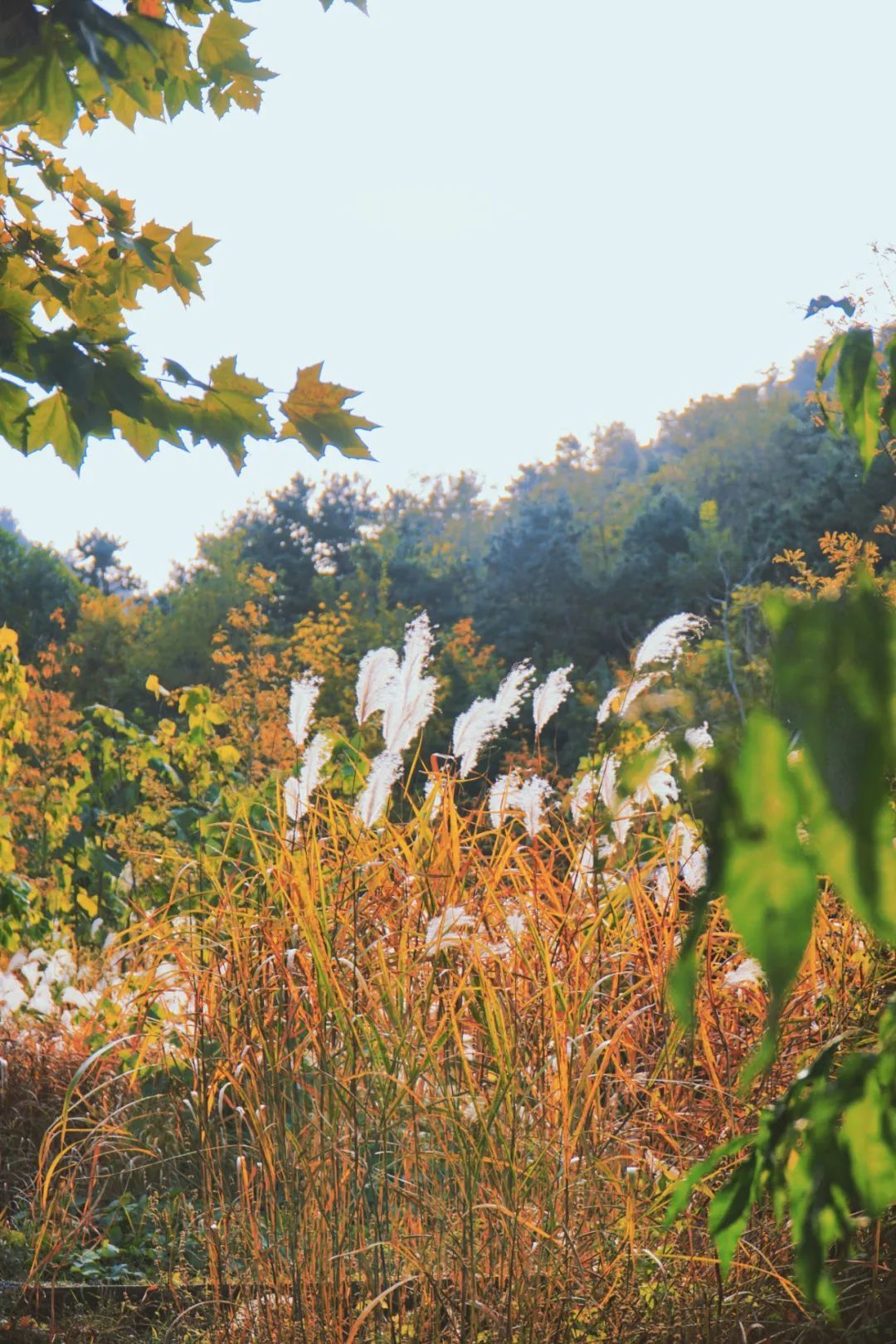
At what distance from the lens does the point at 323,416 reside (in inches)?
117

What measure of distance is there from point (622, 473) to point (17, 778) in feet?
94.1

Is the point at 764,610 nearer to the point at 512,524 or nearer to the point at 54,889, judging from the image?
the point at 54,889

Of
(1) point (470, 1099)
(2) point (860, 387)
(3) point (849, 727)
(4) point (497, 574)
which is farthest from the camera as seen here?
(4) point (497, 574)

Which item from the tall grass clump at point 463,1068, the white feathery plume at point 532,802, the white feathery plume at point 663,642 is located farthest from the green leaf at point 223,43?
the white feathery plume at point 532,802

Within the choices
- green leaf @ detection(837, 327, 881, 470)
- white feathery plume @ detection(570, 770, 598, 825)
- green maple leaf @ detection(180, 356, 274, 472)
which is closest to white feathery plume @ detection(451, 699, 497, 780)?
white feathery plume @ detection(570, 770, 598, 825)

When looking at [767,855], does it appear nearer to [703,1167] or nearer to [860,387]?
[703,1167]

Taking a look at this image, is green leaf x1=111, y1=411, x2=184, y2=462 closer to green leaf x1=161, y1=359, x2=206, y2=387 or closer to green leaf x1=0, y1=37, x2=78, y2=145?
green leaf x1=161, y1=359, x2=206, y2=387

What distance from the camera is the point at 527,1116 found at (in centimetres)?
217

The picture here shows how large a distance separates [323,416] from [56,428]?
2.16 feet

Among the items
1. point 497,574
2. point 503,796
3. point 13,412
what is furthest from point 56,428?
point 497,574

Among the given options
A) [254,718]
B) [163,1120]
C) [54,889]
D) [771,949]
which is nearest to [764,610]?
[771,949]

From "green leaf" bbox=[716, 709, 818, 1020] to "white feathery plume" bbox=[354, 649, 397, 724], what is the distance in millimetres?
1975

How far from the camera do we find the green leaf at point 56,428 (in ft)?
9.74

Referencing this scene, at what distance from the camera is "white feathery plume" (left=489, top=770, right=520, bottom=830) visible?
2.70 meters
